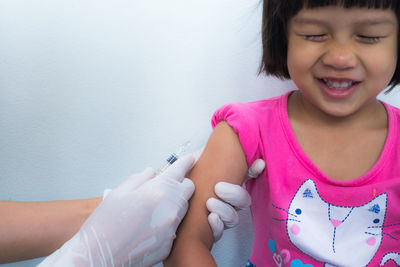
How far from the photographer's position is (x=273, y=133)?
1.00m

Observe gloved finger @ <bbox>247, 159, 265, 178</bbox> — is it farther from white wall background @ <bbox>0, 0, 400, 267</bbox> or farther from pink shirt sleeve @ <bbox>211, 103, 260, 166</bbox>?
white wall background @ <bbox>0, 0, 400, 267</bbox>

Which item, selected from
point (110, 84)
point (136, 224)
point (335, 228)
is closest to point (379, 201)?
point (335, 228)

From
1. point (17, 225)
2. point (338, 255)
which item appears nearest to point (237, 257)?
point (338, 255)

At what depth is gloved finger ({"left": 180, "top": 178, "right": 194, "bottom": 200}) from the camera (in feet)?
3.14

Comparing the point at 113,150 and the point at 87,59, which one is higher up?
the point at 87,59

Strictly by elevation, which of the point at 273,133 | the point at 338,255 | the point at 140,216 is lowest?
the point at 338,255

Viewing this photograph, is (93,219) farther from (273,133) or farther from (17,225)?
(273,133)

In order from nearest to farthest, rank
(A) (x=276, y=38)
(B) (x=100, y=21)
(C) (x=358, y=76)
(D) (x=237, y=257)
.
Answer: (C) (x=358, y=76), (A) (x=276, y=38), (B) (x=100, y=21), (D) (x=237, y=257)

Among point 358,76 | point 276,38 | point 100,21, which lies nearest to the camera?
point 358,76

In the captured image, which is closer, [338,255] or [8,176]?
[338,255]

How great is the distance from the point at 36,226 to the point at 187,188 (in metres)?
0.44

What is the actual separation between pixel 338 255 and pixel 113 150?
743 mm

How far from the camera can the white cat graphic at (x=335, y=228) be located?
926mm

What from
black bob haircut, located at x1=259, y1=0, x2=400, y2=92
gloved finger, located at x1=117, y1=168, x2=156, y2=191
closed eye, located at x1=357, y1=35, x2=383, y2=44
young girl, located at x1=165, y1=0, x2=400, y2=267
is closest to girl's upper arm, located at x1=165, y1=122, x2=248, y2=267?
young girl, located at x1=165, y1=0, x2=400, y2=267
